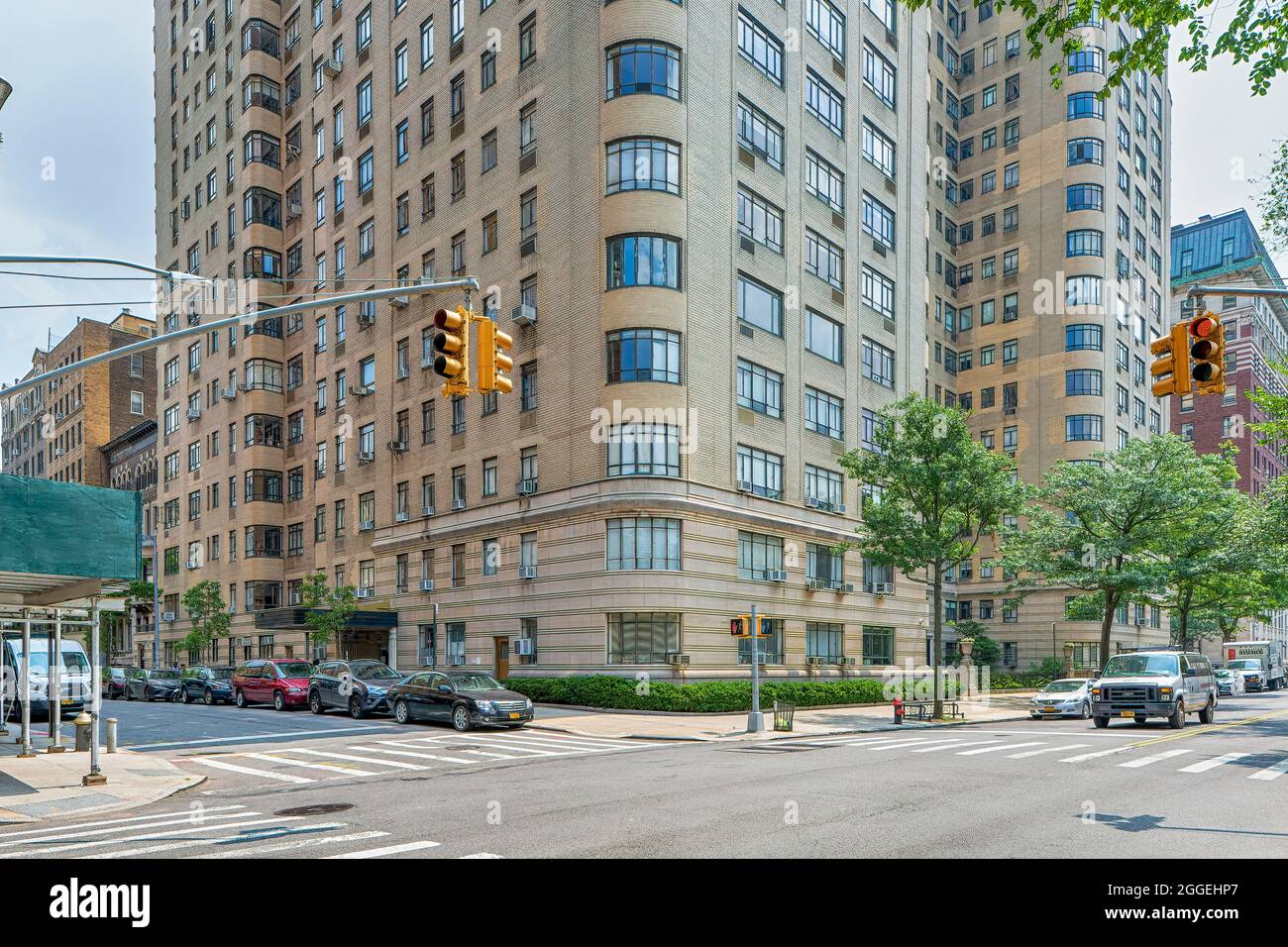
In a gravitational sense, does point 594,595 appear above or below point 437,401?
below

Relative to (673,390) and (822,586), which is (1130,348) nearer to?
(822,586)

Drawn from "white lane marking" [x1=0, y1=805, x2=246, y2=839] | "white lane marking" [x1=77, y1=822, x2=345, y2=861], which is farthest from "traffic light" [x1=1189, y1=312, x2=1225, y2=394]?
"white lane marking" [x1=0, y1=805, x2=246, y2=839]

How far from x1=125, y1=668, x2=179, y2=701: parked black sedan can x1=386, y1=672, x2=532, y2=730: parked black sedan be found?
20514 millimetres

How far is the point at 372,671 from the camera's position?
31922mm

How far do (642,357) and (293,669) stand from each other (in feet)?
53.1

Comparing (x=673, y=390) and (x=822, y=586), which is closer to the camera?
(x=673, y=390)

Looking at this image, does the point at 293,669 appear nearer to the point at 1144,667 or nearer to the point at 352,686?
the point at 352,686

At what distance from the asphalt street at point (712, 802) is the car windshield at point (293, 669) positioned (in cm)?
1210

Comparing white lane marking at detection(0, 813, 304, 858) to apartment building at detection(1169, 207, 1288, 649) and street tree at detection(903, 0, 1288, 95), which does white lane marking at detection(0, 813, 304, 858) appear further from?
apartment building at detection(1169, 207, 1288, 649)

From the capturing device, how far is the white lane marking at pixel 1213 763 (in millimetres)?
16578

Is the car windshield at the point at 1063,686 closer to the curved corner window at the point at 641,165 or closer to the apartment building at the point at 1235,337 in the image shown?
the curved corner window at the point at 641,165
